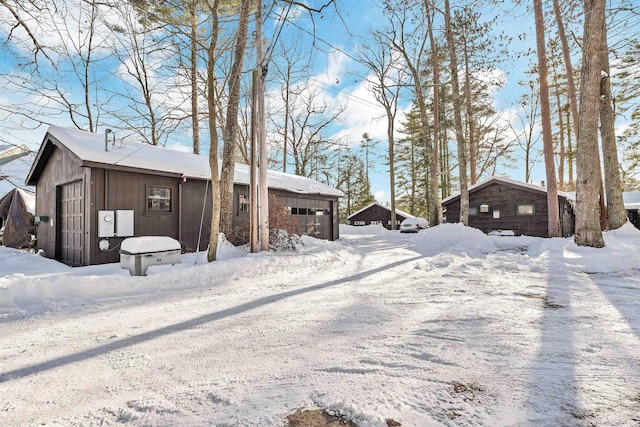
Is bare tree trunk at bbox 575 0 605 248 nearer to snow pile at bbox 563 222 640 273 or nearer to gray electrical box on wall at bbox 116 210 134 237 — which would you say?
snow pile at bbox 563 222 640 273

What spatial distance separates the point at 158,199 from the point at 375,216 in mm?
23272

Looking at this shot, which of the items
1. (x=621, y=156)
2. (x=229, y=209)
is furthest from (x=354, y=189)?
(x=229, y=209)

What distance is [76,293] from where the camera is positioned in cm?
422

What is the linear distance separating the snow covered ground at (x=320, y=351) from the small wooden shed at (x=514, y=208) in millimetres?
11234

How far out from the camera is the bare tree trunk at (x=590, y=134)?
714cm

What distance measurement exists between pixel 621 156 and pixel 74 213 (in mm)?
30709

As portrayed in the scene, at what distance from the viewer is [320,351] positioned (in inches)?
94.0

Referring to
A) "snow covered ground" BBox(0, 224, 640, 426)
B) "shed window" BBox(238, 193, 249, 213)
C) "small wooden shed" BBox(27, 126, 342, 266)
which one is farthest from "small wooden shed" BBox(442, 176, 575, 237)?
"small wooden shed" BBox(27, 126, 342, 266)

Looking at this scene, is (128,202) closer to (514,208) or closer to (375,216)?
(514,208)

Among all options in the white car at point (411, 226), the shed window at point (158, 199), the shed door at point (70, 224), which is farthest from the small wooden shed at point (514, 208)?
the shed door at point (70, 224)

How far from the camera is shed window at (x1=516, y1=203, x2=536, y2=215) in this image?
1475 centimetres

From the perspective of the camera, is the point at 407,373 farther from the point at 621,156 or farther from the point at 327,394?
the point at 621,156

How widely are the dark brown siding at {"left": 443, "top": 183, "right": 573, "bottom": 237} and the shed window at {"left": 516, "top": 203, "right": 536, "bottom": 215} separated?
10 centimetres

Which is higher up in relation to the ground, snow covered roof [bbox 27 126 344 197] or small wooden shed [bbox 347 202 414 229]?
snow covered roof [bbox 27 126 344 197]
